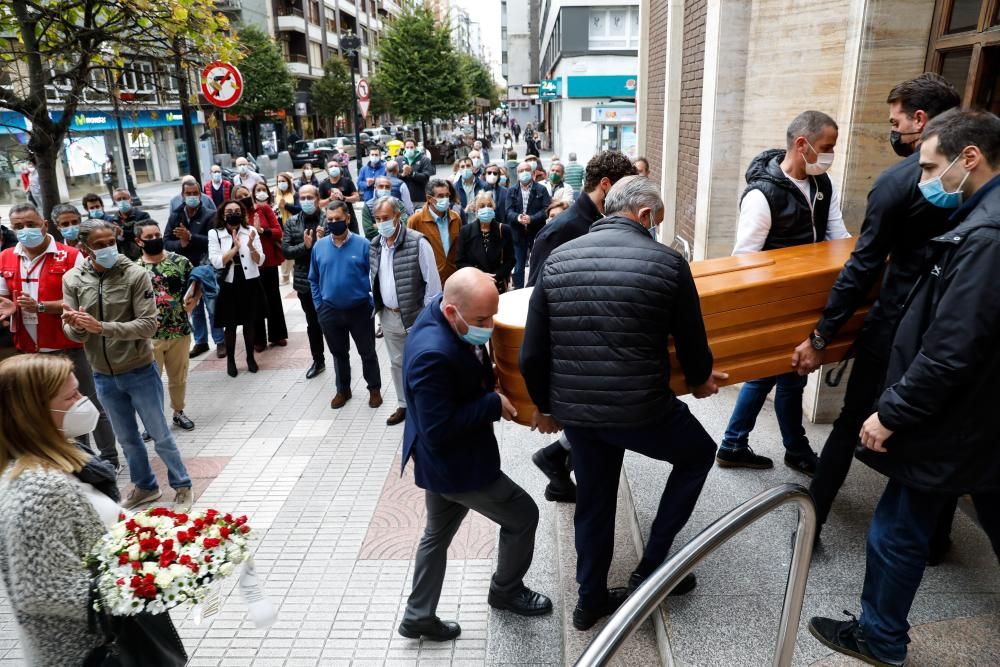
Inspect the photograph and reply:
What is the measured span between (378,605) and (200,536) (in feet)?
5.60

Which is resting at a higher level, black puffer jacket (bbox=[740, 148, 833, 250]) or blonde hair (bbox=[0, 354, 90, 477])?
black puffer jacket (bbox=[740, 148, 833, 250])

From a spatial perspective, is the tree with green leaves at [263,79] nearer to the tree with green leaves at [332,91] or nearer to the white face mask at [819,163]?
→ the tree with green leaves at [332,91]

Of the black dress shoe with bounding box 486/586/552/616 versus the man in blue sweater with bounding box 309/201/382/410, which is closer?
the black dress shoe with bounding box 486/586/552/616

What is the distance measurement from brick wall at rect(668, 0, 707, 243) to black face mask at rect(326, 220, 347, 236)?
4.02m

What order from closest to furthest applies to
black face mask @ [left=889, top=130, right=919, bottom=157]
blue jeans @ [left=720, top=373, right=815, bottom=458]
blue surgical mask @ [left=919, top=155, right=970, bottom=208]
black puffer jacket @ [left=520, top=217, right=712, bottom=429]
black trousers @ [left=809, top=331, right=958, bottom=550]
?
1. blue surgical mask @ [left=919, top=155, right=970, bottom=208]
2. black puffer jacket @ [left=520, top=217, right=712, bottom=429]
3. black trousers @ [left=809, top=331, right=958, bottom=550]
4. black face mask @ [left=889, top=130, right=919, bottom=157]
5. blue jeans @ [left=720, top=373, right=815, bottom=458]

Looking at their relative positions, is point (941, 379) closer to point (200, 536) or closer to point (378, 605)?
point (200, 536)

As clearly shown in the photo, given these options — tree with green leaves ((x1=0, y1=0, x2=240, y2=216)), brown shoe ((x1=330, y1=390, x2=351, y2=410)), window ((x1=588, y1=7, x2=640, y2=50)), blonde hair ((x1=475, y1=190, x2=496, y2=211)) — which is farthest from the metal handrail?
window ((x1=588, y1=7, x2=640, y2=50))

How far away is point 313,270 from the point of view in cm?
694

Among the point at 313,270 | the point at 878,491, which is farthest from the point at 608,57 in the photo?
the point at 878,491

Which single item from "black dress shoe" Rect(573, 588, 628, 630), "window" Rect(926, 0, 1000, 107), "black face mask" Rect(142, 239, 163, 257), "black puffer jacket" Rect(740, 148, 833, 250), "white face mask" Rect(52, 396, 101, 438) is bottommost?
"black dress shoe" Rect(573, 588, 628, 630)

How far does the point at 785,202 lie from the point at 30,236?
5.39 metres

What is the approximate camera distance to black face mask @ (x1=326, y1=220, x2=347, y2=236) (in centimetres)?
653

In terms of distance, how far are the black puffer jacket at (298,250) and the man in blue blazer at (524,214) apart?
10.1ft

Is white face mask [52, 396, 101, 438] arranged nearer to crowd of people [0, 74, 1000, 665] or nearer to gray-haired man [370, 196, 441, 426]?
crowd of people [0, 74, 1000, 665]
